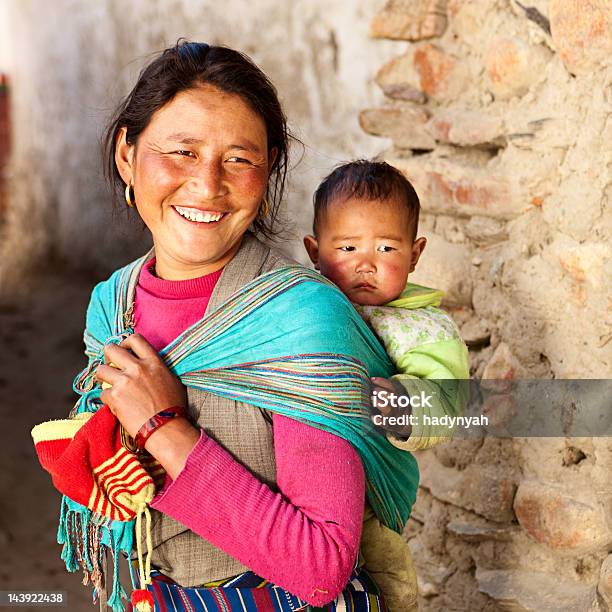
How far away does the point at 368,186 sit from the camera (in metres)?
1.78

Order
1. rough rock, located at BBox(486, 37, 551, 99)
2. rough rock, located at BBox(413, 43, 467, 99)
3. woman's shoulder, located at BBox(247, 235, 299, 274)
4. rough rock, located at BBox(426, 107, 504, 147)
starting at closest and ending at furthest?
woman's shoulder, located at BBox(247, 235, 299, 274) → rough rock, located at BBox(486, 37, 551, 99) → rough rock, located at BBox(426, 107, 504, 147) → rough rock, located at BBox(413, 43, 467, 99)

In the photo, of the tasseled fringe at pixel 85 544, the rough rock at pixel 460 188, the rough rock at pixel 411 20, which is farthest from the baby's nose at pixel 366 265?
the rough rock at pixel 411 20

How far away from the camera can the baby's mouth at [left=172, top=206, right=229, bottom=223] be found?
156 cm

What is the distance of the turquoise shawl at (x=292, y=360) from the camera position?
1.45 m

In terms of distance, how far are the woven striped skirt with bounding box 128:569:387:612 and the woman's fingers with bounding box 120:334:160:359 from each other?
0.38m

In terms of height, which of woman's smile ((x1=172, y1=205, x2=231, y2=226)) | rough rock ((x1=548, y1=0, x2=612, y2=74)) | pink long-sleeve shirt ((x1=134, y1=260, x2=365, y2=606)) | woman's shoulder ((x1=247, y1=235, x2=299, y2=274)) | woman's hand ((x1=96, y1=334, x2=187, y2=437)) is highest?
rough rock ((x1=548, y1=0, x2=612, y2=74))

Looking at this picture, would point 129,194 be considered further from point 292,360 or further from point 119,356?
point 292,360

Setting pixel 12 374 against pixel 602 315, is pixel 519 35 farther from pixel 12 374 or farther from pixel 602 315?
pixel 12 374

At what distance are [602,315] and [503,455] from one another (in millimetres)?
462

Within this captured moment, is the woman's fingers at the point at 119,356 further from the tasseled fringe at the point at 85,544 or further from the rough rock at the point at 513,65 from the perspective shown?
the rough rock at the point at 513,65

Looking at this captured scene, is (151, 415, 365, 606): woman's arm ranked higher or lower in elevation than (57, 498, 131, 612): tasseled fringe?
higher

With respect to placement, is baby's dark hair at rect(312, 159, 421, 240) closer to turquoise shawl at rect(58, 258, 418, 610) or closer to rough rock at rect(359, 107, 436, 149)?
turquoise shawl at rect(58, 258, 418, 610)

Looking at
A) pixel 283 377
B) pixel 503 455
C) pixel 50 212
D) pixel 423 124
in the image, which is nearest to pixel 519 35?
pixel 423 124

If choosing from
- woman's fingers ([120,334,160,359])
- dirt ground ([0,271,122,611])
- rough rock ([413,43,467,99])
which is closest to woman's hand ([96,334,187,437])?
woman's fingers ([120,334,160,359])
